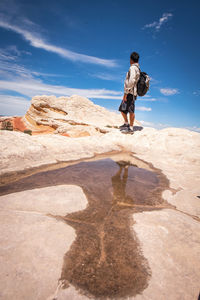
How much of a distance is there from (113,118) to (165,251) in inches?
475

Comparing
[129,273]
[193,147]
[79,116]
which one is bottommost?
[129,273]

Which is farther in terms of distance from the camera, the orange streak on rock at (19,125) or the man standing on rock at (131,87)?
the orange streak on rock at (19,125)

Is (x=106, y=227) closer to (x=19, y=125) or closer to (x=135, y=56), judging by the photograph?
(x=135, y=56)

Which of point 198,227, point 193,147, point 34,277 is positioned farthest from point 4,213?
point 193,147

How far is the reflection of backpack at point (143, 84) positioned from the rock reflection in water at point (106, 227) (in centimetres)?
362

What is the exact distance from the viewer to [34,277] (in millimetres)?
818

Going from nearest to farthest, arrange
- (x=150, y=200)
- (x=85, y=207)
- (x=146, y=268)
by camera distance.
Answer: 1. (x=146, y=268)
2. (x=85, y=207)
3. (x=150, y=200)

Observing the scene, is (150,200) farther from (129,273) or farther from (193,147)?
(193,147)

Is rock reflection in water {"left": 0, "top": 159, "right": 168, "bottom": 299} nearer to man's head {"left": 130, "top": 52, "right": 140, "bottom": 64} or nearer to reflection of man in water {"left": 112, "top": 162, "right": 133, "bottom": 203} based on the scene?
reflection of man in water {"left": 112, "top": 162, "right": 133, "bottom": 203}

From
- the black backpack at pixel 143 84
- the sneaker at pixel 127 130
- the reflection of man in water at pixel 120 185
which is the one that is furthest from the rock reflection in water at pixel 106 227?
the black backpack at pixel 143 84

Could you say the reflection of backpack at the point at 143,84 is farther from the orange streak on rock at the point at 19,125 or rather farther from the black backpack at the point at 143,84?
the orange streak on rock at the point at 19,125

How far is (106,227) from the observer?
1.31 metres

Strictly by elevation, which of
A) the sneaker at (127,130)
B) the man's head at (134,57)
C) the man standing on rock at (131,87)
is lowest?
the sneaker at (127,130)

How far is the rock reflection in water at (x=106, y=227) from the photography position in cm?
86
